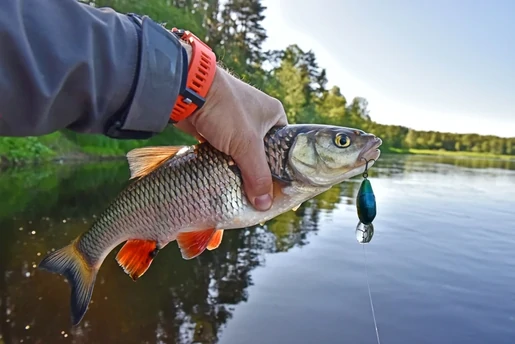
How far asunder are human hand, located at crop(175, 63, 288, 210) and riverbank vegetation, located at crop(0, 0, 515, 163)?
59 centimetres

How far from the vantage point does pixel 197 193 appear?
8.57ft

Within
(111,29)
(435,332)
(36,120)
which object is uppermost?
(111,29)

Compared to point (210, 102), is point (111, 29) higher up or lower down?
higher up

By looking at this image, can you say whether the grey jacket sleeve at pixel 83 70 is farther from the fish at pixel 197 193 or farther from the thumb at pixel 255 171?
the fish at pixel 197 193

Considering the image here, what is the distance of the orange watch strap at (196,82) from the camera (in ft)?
6.66

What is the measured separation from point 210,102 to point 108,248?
129 cm

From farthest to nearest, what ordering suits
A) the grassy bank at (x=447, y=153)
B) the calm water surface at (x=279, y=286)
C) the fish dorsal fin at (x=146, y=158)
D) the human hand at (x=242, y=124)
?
1. the grassy bank at (x=447, y=153)
2. the calm water surface at (x=279, y=286)
3. the fish dorsal fin at (x=146, y=158)
4. the human hand at (x=242, y=124)

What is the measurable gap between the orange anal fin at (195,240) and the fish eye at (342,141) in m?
0.87

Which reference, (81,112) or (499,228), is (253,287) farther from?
(499,228)

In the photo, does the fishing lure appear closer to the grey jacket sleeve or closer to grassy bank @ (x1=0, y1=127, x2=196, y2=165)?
the grey jacket sleeve

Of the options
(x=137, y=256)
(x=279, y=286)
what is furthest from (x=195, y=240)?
(x=279, y=286)

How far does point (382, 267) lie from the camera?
12242 millimetres

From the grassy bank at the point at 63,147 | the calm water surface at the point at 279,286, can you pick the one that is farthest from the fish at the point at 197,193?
the grassy bank at the point at 63,147

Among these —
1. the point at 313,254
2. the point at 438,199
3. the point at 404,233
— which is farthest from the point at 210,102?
the point at 438,199
